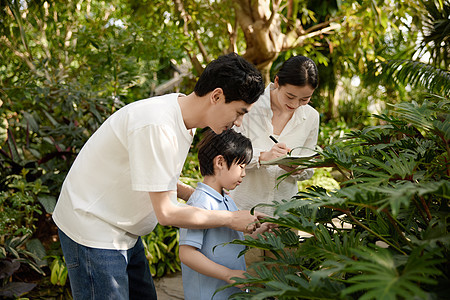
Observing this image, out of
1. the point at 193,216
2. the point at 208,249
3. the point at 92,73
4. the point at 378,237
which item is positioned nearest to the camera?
the point at 378,237

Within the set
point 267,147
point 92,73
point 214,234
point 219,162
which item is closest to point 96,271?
point 214,234

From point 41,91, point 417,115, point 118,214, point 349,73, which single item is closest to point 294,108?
point 417,115

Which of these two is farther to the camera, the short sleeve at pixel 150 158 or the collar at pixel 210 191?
the collar at pixel 210 191

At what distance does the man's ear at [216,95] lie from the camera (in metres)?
1.48

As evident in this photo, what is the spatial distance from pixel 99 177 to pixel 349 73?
730cm

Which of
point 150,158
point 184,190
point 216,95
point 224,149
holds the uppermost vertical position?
point 216,95

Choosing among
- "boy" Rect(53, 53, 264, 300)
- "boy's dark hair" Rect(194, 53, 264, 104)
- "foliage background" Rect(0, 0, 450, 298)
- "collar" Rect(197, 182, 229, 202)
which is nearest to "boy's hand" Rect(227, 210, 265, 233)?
"boy" Rect(53, 53, 264, 300)

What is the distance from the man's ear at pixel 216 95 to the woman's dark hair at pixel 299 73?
0.74m

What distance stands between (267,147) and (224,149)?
49 centimetres

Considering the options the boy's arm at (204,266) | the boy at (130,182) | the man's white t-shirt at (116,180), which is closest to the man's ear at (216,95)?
the boy at (130,182)

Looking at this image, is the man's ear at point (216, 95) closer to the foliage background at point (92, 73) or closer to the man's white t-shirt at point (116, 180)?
the man's white t-shirt at point (116, 180)

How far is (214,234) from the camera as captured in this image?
171 centimetres

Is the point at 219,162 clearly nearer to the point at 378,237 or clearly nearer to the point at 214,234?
the point at 214,234

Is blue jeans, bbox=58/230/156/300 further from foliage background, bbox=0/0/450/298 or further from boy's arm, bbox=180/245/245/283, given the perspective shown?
foliage background, bbox=0/0/450/298
